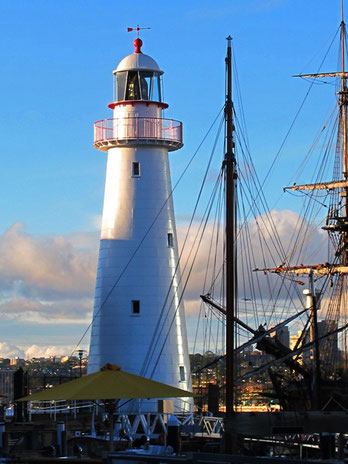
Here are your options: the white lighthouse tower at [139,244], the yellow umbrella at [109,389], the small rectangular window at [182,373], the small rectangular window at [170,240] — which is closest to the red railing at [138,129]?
the white lighthouse tower at [139,244]

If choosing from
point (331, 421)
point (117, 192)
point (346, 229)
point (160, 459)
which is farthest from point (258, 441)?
point (346, 229)

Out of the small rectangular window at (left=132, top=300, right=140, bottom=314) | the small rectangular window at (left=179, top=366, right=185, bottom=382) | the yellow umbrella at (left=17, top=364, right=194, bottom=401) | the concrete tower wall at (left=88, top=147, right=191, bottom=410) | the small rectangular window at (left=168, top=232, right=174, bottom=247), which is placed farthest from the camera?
the small rectangular window at (left=168, top=232, right=174, bottom=247)

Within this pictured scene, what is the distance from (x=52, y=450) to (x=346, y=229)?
41182 mm

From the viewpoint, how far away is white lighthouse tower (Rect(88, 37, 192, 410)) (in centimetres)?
5956

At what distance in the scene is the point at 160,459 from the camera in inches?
1321

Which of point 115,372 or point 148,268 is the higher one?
point 148,268

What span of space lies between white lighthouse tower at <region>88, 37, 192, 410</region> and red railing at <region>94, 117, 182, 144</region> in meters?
0.05

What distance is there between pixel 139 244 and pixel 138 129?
234 inches

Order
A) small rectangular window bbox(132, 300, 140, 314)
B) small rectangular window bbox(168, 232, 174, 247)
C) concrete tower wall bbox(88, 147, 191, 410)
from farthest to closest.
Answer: small rectangular window bbox(168, 232, 174, 247) → small rectangular window bbox(132, 300, 140, 314) → concrete tower wall bbox(88, 147, 191, 410)

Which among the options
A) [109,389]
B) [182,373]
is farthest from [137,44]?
[109,389]

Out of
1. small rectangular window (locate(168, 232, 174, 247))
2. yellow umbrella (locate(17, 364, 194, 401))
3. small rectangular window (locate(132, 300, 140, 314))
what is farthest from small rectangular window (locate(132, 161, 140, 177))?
yellow umbrella (locate(17, 364, 194, 401))

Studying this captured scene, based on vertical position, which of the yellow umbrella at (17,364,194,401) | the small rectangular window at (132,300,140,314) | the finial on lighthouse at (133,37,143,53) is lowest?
the yellow umbrella at (17,364,194,401)

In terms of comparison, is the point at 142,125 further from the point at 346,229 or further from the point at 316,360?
the point at 346,229

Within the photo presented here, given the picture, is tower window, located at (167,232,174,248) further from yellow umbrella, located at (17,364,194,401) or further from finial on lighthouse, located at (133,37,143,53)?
yellow umbrella, located at (17,364,194,401)
